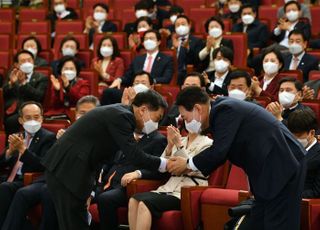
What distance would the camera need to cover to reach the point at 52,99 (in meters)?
4.92

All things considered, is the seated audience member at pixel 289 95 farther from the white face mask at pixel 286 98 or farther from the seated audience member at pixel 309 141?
the seated audience member at pixel 309 141

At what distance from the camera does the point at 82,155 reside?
3.02 m

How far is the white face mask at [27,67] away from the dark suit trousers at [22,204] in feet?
4.50

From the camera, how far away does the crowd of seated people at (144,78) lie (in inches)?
138

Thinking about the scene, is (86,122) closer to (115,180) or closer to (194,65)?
(115,180)

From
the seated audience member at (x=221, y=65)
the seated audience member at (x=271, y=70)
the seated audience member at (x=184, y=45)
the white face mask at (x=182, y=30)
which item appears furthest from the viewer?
the white face mask at (x=182, y=30)

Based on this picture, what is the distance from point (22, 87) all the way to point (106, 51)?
0.64 metres

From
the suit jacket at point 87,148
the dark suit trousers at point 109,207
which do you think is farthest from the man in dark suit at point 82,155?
the dark suit trousers at point 109,207

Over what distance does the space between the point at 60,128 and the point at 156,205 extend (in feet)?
2.97

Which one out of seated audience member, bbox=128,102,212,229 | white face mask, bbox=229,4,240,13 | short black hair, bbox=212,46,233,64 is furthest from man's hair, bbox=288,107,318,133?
white face mask, bbox=229,4,240,13

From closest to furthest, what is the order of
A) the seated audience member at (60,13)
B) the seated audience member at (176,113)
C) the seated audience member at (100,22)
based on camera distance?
the seated audience member at (176,113) < the seated audience member at (100,22) < the seated audience member at (60,13)

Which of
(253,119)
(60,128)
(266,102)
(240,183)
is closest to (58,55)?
(60,128)

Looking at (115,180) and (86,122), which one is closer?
(86,122)

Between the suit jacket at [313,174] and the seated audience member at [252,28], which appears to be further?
the seated audience member at [252,28]
